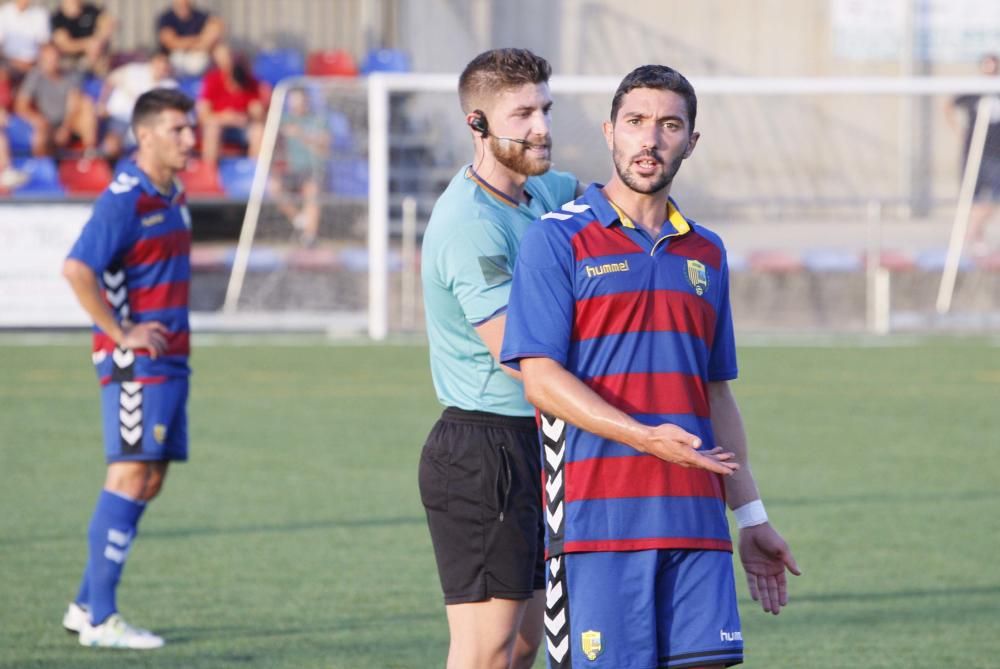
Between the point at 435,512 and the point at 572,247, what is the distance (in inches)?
41.4

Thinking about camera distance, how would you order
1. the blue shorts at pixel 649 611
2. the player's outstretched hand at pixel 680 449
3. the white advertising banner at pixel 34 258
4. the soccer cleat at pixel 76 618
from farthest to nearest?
the white advertising banner at pixel 34 258, the soccer cleat at pixel 76 618, the blue shorts at pixel 649 611, the player's outstretched hand at pixel 680 449

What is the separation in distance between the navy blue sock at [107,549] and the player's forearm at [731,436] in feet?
10.2

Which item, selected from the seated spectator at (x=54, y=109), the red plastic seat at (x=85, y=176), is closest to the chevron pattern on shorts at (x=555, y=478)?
the red plastic seat at (x=85, y=176)

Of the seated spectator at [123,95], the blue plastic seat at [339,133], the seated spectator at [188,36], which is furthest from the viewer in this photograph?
the seated spectator at [188,36]

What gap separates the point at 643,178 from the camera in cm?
352

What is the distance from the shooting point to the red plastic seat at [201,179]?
1881 centimetres

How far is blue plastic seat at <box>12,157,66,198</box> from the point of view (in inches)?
744

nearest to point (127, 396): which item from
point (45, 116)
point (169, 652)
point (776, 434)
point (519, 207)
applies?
point (169, 652)

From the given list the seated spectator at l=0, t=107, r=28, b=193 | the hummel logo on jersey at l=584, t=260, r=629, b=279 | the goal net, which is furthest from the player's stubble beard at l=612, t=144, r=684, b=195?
the seated spectator at l=0, t=107, r=28, b=193

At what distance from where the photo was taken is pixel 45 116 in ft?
65.5

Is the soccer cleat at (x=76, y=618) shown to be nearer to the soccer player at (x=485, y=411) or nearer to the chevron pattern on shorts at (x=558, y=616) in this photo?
the soccer player at (x=485, y=411)

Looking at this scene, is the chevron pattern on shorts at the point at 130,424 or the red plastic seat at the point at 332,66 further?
the red plastic seat at the point at 332,66

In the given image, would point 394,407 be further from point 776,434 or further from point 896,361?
point 896,361

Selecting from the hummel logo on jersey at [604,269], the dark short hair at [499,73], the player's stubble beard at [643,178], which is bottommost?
the hummel logo on jersey at [604,269]
